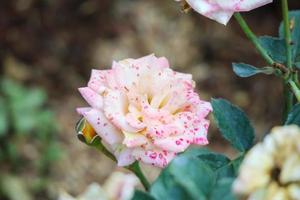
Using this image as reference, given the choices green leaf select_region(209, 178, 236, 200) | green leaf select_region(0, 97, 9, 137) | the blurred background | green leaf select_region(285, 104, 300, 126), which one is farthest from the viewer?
the blurred background

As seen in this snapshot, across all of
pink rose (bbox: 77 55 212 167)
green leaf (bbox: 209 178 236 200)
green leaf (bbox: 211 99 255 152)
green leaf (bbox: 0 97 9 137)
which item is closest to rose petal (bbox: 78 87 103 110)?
pink rose (bbox: 77 55 212 167)

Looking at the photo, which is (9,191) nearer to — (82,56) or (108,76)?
(82,56)

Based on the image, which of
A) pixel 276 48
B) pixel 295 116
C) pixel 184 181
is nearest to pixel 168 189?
pixel 184 181

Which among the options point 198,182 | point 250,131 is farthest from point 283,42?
point 198,182

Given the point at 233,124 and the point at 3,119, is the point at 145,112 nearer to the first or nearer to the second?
the point at 233,124

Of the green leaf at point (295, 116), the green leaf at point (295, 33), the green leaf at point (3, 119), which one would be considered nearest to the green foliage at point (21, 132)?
the green leaf at point (3, 119)

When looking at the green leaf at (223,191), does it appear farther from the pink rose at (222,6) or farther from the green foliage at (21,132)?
the green foliage at (21,132)

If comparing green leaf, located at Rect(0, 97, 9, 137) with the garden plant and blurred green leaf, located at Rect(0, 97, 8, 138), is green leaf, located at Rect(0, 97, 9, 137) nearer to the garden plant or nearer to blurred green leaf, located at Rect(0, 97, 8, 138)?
blurred green leaf, located at Rect(0, 97, 8, 138)
